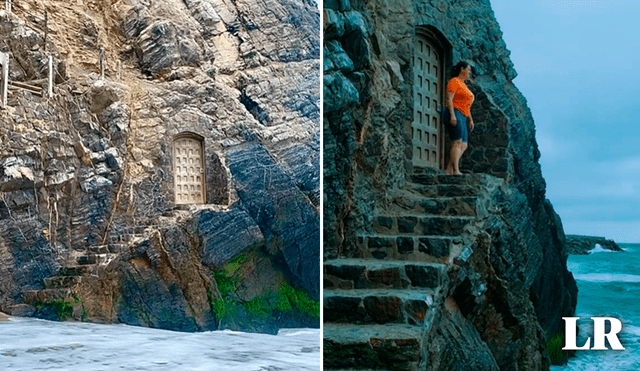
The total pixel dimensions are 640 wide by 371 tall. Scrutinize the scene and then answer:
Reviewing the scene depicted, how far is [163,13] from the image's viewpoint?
199 inches

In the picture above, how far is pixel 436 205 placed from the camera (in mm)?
3926

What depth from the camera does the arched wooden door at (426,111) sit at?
4.23m

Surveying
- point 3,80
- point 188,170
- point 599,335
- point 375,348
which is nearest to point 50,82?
point 3,80

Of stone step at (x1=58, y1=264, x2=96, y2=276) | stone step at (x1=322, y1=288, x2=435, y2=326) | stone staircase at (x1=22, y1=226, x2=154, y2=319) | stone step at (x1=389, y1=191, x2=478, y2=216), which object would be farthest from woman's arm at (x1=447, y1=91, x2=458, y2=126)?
stone step at (x1=58, y1=264, x2=96, y2=276)

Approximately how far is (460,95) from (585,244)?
129 cm

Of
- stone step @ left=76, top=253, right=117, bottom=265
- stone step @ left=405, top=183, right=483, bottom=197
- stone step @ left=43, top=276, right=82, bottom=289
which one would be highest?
stone step @ left=405, top=183, right=483, bottom=197

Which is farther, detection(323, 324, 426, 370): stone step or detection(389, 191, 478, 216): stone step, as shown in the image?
detection(389, 191, 478, 216): stone step

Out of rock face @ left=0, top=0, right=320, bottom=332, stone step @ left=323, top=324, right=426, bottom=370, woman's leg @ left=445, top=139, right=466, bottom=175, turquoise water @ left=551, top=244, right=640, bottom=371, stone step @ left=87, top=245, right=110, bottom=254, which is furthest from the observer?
stone step @ left=87, top=245, right=110, bottom=254

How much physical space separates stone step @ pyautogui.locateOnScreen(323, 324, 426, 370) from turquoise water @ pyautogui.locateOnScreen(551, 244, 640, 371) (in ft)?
3.19

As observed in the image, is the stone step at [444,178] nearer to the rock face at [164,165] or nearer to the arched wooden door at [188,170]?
the rock face at [164,165]

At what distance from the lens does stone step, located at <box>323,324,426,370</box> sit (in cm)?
284

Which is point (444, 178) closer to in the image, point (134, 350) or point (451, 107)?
point (451, 107)

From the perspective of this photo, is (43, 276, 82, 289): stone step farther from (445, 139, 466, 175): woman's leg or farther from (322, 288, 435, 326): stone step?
(445, 139, 466, 175): woman's leg

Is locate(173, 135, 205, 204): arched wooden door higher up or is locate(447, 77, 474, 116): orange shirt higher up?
locate(447, 77, 474, 116): orange shirt
